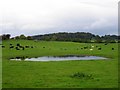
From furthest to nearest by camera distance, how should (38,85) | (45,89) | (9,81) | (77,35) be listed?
1. (77,35)
2. (9,81)
3. (38,85)
4. (45,89)

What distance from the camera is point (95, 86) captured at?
2133cm

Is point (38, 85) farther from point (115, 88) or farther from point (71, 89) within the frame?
point (115, 88)

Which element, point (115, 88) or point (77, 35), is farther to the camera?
point (77, 35)

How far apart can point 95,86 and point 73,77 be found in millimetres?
4534

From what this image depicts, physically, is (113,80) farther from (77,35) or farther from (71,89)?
(77,35)

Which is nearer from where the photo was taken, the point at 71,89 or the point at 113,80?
the point at 71,89

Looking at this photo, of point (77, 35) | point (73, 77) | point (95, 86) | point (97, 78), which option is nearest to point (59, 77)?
point (73, 77)

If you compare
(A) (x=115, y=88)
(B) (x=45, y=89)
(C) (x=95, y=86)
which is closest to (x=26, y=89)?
(B) (x=45, y=89)

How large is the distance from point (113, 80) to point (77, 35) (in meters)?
172

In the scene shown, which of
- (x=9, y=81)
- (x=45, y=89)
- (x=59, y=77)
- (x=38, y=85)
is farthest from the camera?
(x=59, y=77)

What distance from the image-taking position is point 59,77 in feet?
83.8

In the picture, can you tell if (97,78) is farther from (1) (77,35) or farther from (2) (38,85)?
(1) (77,35)

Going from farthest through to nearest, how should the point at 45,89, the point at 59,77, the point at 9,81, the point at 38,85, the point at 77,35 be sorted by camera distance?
the point at 77,35, the point at 59,77, the point at 9,81, the point at 38,85, the point at 45,89

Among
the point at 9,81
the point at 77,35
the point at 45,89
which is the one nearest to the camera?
the point at 45,89
